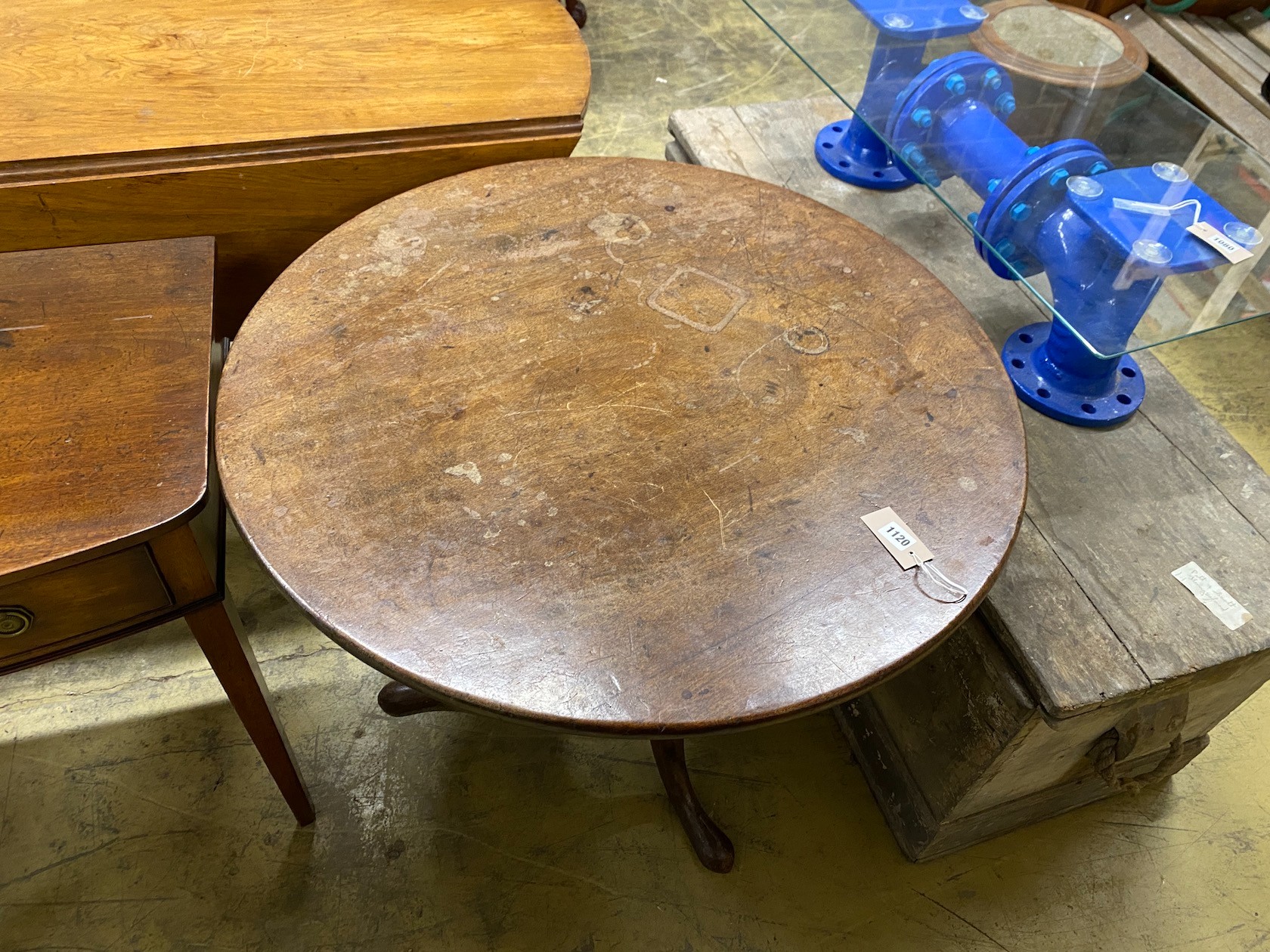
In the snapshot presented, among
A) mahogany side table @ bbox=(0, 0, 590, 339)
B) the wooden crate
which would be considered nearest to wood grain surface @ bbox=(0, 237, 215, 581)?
mahogany side table @ bbox=(0, 0, 590, 339)

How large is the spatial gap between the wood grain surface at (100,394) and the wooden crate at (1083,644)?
1022 mm

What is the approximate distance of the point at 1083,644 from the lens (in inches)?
48.2

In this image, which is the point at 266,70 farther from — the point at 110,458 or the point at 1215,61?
the point at 1215,61

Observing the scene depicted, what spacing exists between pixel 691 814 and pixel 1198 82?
8.58 ft

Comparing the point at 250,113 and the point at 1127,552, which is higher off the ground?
the point at 250,113

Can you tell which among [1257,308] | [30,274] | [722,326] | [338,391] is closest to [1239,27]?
[1257,308]

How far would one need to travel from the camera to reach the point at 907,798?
5.12 feet

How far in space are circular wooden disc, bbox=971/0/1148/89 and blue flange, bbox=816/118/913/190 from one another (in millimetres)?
272

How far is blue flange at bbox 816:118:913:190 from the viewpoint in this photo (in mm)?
1896

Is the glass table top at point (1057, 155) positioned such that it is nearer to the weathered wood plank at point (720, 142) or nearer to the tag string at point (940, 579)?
the weathered wood plank at point (720, 142)

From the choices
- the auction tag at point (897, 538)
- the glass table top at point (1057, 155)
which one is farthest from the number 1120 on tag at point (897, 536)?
the glass table top at point (1057, 155)

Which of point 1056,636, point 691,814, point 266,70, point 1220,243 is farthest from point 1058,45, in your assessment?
point 691,814

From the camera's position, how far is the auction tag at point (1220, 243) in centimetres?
132

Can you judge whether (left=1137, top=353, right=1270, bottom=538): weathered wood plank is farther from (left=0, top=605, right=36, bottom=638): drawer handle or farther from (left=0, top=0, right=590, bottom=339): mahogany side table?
(left=0, top=605, right=36, bottom=638): drawer handle
